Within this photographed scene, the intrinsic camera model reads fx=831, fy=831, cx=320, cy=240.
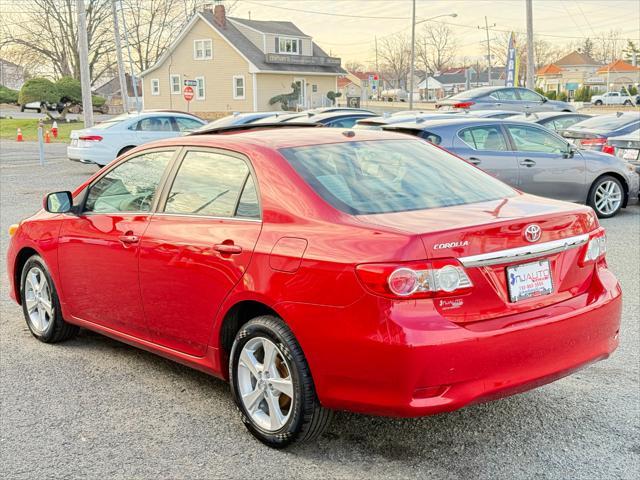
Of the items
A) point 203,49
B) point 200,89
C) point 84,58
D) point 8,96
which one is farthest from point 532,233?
point 8,96

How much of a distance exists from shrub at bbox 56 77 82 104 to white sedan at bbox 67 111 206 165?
38.0 meters

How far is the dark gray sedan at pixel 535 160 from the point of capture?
1151 cm

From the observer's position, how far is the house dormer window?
6293 centimetres

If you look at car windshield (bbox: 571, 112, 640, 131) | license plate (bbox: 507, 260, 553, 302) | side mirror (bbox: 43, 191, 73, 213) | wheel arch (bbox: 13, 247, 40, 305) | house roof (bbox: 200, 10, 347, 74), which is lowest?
wheel arch (bbox: 13, 247, 40, 305)

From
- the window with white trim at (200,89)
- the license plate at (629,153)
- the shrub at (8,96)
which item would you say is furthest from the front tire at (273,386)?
the shrub at (8,96)

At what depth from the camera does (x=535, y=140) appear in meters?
12.0

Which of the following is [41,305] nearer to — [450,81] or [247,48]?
[247,48]

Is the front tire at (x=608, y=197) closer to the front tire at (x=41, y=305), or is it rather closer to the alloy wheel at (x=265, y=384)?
the front tire at (x=41, y=305)

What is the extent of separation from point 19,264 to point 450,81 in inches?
6089

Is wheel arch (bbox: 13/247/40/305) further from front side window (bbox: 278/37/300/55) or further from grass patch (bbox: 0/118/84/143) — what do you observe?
front side window (bbox: 278/37/300/55)

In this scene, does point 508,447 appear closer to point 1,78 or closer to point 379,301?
point 379,301

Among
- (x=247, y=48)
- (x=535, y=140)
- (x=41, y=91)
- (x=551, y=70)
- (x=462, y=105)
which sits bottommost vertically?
(x=535, y=140)

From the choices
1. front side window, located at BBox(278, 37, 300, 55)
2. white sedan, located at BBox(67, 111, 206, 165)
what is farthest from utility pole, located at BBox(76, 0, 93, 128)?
front side window, located at BBox(278, 37, 300, 55)

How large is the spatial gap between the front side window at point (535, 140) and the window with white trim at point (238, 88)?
49543 mm
